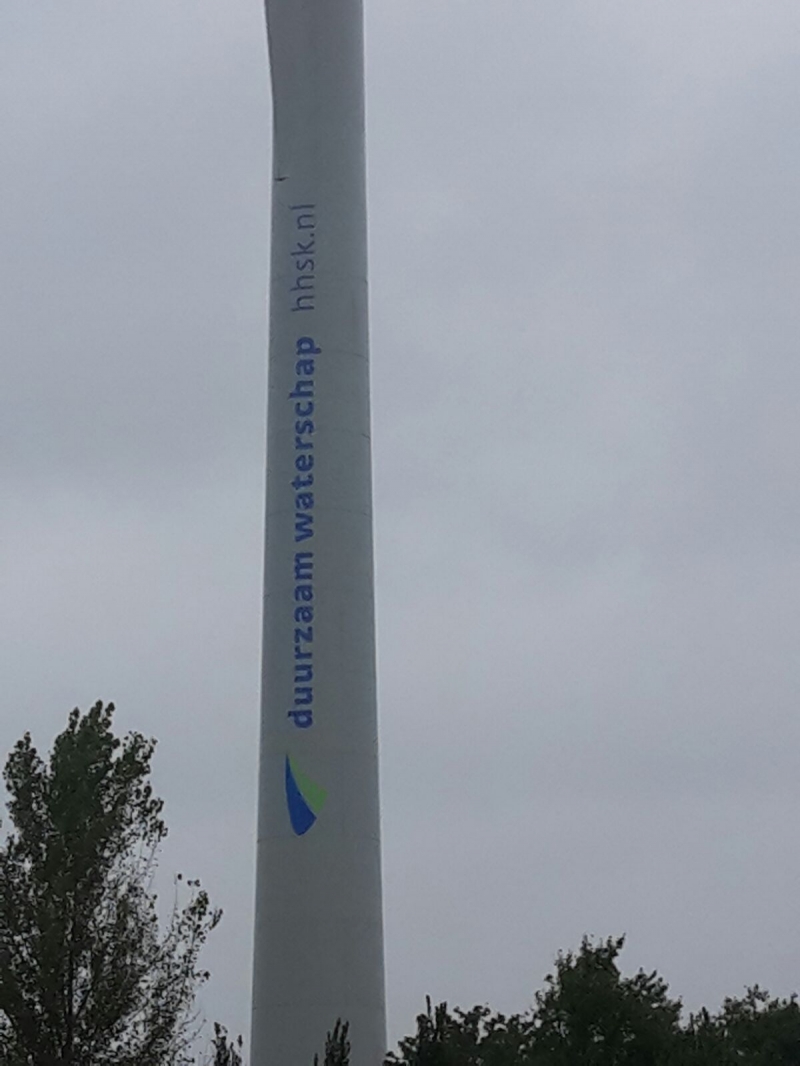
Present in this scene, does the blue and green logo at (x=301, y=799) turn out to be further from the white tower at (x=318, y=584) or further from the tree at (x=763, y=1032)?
the tree at (x=763, y=1032)

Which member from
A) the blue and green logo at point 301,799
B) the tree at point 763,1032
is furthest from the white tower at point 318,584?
the tree at point 763,1032

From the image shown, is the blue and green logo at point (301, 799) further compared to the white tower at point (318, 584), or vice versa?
the blue and green logo at point (301, 799)

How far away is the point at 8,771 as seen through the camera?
101 ft

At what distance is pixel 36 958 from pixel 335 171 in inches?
560

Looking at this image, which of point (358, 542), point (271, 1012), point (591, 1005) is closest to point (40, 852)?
point (271, 1012)

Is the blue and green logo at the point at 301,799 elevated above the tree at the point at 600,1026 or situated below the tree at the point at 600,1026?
above

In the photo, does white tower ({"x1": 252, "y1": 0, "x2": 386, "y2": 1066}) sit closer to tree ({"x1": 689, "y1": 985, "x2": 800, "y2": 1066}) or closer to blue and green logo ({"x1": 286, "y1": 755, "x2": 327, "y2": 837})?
blue and green logo ({"x1": 286, "y1": 755, "x2": 327, "y2": 837})

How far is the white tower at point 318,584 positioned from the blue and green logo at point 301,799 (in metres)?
0.02

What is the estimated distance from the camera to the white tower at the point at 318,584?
27.4m

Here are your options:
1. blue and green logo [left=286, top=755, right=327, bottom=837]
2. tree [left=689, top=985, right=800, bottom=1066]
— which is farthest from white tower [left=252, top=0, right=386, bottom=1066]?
tree [left=689, top=985, right=800, bottom=1066]

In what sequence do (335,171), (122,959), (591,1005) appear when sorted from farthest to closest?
(335,171), (122,959), (591,1005)

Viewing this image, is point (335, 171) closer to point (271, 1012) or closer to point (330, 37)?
point (330, 37)

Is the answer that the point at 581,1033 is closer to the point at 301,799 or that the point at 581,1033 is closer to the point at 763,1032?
the point at 301,799

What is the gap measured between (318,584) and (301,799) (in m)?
3.48
